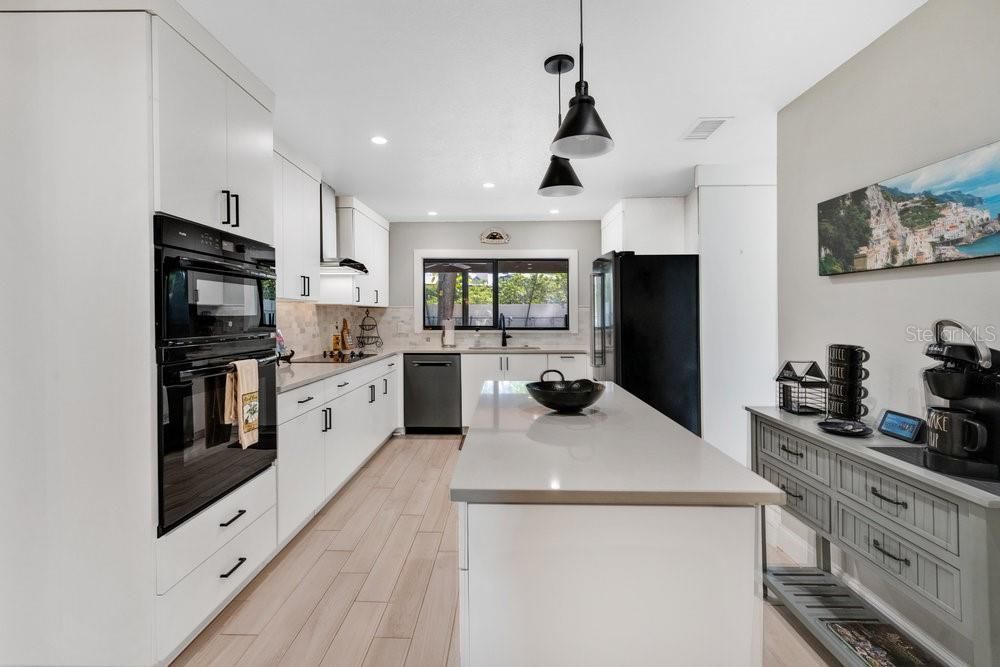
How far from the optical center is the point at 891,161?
1.88 m

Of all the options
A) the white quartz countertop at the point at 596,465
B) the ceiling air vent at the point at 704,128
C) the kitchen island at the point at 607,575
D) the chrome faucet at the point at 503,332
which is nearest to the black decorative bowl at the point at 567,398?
the white quartz countertop at the point at 596,465

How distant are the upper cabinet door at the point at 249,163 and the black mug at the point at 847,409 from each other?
2639mm

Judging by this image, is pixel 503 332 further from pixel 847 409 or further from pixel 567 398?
pixel 847 409

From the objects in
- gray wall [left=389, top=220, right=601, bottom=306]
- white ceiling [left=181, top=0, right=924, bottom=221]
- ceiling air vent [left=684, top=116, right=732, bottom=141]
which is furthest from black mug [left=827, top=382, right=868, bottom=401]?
gray wall [left=389, top=220, right=601, bottom=306]

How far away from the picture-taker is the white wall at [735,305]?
3676 millimetres

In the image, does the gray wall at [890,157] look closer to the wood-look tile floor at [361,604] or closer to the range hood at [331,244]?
the wood-look tile floor at [361,604]

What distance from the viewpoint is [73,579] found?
58.6 inches

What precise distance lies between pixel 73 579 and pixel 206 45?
197 centimetres

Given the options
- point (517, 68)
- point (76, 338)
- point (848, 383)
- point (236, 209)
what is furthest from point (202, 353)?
point (848, 383)

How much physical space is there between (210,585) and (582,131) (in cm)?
221

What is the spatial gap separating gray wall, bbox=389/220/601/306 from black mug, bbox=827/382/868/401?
3703mm

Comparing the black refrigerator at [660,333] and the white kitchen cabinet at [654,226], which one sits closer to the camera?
the black refrigerator at [660,333]

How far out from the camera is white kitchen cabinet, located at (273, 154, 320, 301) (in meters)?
3.03

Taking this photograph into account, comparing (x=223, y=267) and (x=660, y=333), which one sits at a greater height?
(x=223, y=267)
